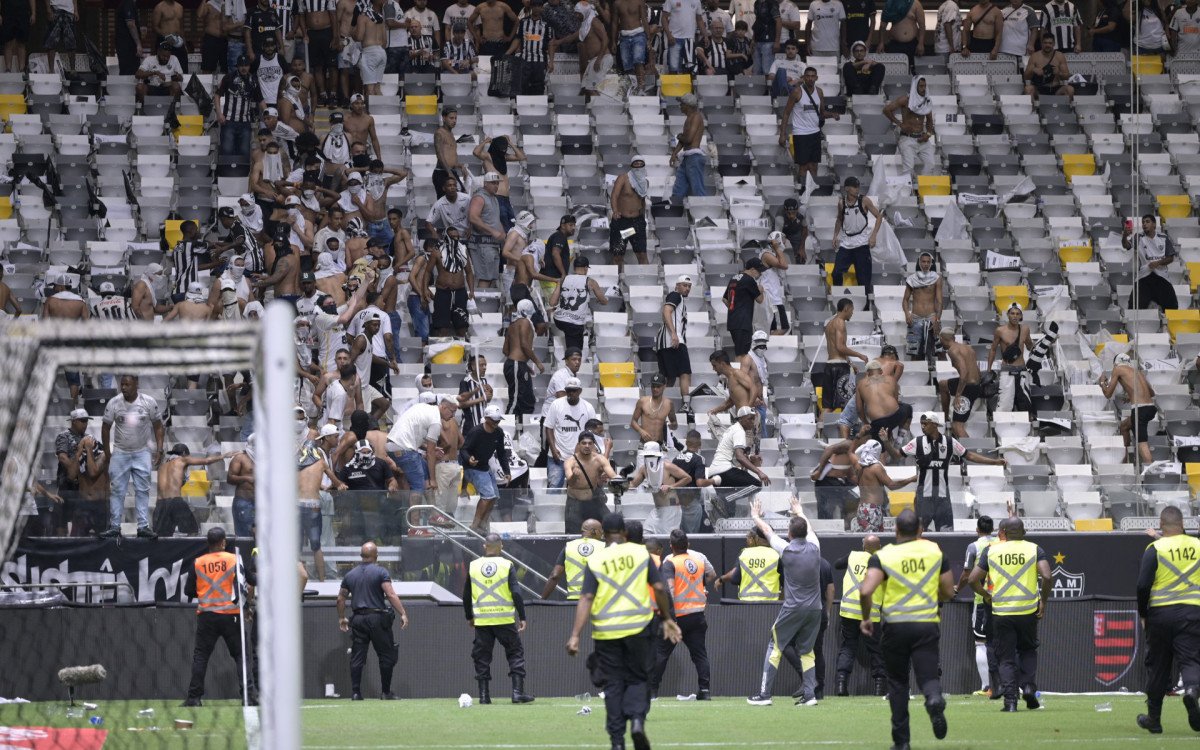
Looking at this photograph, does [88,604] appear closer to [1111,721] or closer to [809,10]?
[1111,721]

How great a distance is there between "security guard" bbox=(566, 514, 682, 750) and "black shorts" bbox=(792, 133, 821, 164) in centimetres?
1602

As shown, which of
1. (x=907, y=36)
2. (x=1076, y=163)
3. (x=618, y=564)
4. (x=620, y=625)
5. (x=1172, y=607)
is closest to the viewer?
(x=620, y=625)

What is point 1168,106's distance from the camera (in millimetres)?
30500

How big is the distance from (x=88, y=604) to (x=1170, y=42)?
21224mm

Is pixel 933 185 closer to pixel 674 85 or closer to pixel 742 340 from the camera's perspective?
pixel 674 85

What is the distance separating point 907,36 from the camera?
30688 mm

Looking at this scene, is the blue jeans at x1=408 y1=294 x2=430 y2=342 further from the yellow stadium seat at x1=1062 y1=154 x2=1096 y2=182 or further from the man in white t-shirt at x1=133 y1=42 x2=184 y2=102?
the yellow stadium seat at x1=1062 y1=154 x2=1096 y2=182

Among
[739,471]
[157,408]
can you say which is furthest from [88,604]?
[739,471]

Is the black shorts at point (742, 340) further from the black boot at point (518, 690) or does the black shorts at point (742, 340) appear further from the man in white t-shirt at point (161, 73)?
the man in white t-shirt at point (161, 73)

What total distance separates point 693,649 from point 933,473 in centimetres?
410

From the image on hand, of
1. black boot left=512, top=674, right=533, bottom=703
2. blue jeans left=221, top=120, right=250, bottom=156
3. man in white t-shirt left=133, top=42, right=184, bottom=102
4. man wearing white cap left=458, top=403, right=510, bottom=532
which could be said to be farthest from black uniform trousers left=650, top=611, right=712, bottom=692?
man in white t-shirt left=133, top=42, right=184, bottom=102

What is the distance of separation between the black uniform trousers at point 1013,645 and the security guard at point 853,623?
207 cm

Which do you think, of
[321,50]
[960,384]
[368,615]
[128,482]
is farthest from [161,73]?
[960,384]

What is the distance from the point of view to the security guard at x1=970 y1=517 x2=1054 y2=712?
55.9 ft
